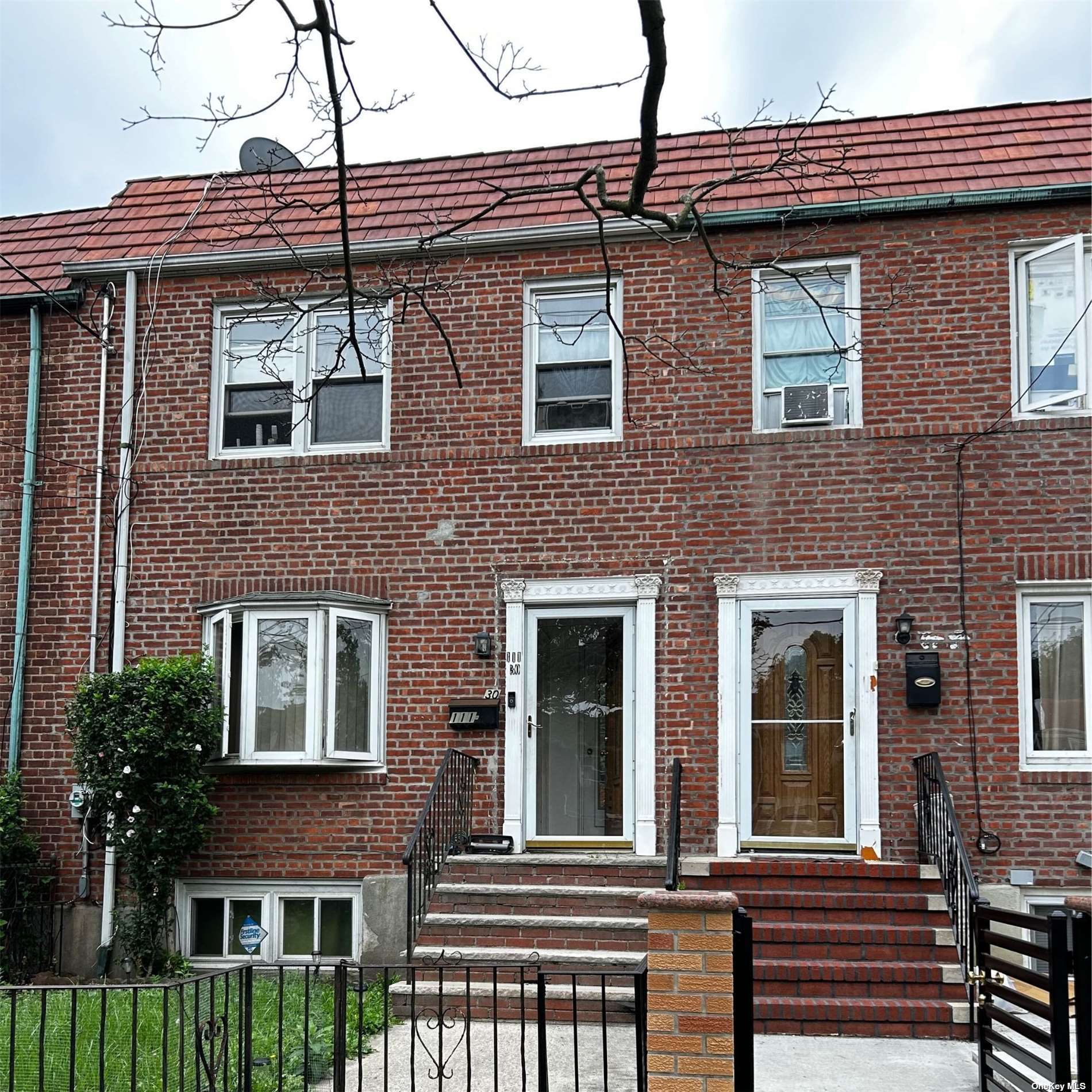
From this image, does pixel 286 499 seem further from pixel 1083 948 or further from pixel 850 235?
pixel 1083 948

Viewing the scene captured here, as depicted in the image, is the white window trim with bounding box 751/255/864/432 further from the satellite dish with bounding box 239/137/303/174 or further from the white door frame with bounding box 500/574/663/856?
the satellite dish with bounding box 239/137/303/174

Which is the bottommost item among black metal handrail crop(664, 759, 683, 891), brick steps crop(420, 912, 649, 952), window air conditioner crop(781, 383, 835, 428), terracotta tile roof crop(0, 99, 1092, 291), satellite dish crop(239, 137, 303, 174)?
brick steps crop(420, 912, 649, 952)

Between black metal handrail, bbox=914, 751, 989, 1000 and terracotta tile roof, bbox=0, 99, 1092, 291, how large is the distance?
432cm

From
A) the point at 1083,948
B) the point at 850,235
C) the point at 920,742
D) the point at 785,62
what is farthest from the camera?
the point at 850,235

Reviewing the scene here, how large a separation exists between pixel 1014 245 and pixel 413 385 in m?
4.83

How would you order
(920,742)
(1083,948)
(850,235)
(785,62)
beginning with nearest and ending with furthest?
(1083,948), (785,62), (920,742), (850,235)

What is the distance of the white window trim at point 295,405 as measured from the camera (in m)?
10.9

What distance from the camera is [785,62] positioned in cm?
702

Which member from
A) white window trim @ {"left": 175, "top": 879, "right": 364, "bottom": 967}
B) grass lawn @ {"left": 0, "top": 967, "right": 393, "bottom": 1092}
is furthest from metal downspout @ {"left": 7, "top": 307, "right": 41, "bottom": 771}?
grass lawn @ {"left": 0, "top": 967, "right": 393, "bottom": 1092}

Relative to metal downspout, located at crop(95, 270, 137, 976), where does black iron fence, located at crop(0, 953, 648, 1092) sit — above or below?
below

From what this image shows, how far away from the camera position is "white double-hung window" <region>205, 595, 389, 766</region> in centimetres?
1030

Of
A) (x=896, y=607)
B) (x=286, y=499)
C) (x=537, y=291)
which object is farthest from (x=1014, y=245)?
(x=286, y=499)

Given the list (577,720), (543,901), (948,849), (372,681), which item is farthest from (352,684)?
(948,849)

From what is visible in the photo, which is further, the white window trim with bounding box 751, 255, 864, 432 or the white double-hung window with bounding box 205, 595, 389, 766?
the white double-hung window with bounding box 205, 595, 389, 766
